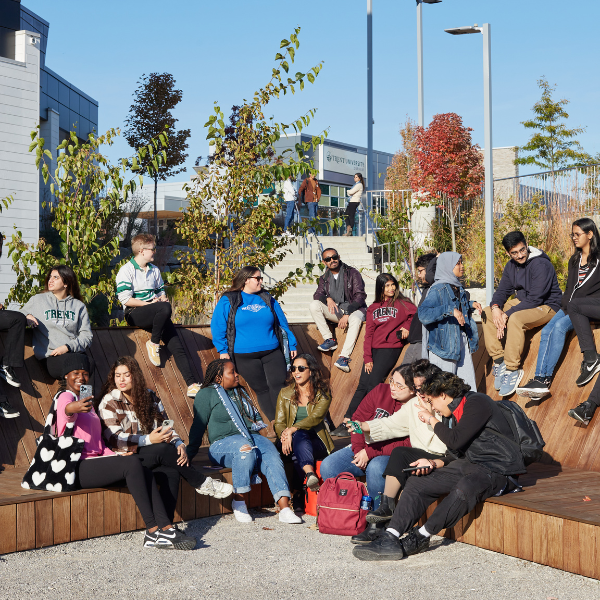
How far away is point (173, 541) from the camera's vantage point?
4699 millimetres

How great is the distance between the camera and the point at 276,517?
5.68 m

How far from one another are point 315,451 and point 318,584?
6.28ft

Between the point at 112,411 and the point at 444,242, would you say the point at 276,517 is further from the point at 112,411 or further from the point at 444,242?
the point at 444,242

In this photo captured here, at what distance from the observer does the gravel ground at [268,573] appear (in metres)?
3.96

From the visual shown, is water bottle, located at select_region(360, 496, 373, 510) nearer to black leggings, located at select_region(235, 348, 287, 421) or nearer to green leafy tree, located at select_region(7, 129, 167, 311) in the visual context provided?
black leggings, located at select_region(235, 348, 287, 421)

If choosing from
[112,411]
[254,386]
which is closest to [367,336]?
[254,386]

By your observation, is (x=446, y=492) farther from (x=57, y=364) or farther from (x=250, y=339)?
(x=57, y=364)

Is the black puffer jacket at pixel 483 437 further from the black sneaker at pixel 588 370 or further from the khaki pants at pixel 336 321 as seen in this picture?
the khaki pants at pixel 336 321

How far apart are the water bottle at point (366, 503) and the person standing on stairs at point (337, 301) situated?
3097 millimetres

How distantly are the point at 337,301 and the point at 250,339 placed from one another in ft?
5.94

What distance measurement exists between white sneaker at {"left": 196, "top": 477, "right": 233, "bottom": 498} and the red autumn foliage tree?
11.3 m

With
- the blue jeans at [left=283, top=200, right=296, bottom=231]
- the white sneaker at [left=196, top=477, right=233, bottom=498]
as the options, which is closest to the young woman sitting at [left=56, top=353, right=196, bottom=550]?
the white sneaker at [left=196, top=477, right=233, bottom=498]

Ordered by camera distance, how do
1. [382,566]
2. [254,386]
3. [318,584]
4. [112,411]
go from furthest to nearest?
[254,386], [112,411], [382,566], [318,584]

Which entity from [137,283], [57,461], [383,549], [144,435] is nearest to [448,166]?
[137,283]
